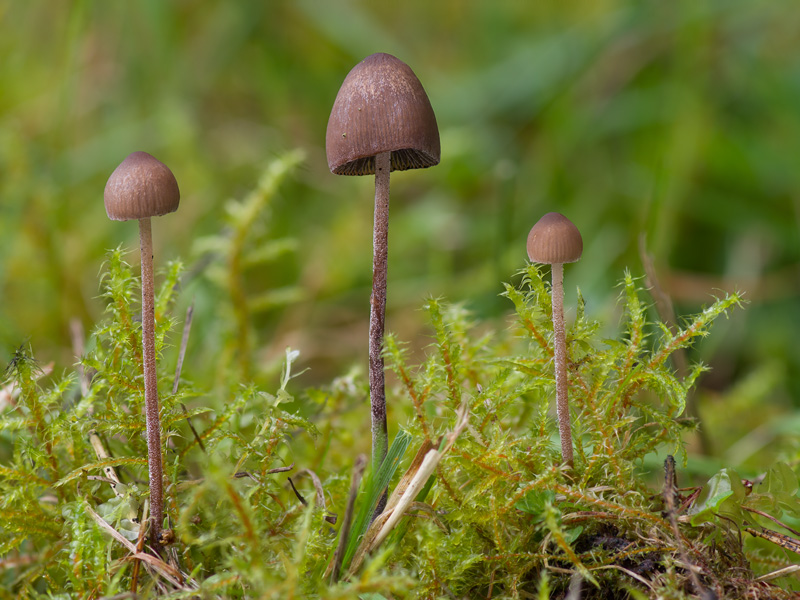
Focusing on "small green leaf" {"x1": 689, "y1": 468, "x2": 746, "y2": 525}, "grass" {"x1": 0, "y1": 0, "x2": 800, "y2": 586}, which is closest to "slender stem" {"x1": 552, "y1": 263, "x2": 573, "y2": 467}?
"small green leaf" {"x1": 689, "y1": 468, "x2": 746, "y2": 525}

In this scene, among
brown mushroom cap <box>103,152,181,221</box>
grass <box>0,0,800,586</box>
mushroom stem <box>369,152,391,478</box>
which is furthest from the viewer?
grass <box>0,0,800,586</box>

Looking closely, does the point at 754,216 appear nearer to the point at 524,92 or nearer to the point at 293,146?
the point at 524,92

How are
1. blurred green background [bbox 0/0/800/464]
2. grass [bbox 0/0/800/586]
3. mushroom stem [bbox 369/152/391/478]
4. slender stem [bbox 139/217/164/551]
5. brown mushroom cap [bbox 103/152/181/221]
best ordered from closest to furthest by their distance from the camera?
brown mushroom cap [bbox 103/152/181/221] → slender stem [bbox 139/217/164/551] → mushroom stem [bbox 369/152/391/478] → grass [bbox 0/0/800/586] → blurred green background [bbox 0/0/800/464]

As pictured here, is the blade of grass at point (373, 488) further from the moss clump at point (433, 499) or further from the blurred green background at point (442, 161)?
the blurred green background at point (442, 161)

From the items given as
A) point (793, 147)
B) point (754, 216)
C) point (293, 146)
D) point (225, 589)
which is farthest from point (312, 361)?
point (793, 147)

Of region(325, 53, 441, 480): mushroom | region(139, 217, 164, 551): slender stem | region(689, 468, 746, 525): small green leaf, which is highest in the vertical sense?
region(325, 53, 441, 480): mushroom

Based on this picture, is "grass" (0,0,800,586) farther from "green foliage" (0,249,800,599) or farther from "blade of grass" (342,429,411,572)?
"blade of grass" (342,429,411,572)

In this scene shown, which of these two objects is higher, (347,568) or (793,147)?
(793,147)
